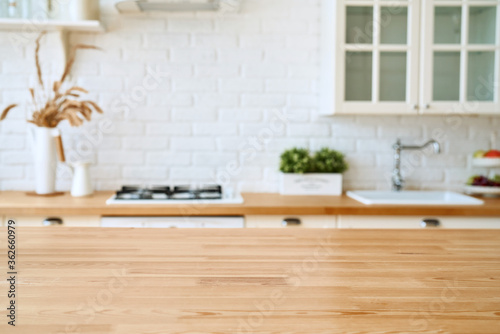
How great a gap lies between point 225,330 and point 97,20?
2.69 meters

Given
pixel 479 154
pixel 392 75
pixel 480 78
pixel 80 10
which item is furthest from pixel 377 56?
pixel 80 10

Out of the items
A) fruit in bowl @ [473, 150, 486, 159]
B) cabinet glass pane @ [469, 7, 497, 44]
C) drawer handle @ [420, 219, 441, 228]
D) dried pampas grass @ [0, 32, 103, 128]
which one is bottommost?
drawer handle @ [420, 219, 441, 228]

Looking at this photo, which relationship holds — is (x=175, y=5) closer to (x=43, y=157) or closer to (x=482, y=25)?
(x=43, y=157)

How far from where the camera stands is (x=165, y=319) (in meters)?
0.73

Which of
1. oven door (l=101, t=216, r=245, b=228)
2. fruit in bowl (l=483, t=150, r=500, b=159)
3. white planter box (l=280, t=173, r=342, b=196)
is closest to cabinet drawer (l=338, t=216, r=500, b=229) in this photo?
white planter box (l=280, t=173, r=342, b=196)

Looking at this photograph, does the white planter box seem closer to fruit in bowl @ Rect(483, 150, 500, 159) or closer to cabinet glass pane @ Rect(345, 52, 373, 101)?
cabinet glass pane @ Rect(345, 52, 373, 101)

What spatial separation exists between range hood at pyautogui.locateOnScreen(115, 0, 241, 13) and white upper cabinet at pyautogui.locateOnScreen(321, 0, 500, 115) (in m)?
0.64

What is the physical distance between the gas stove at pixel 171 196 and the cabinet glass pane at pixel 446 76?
1.30 meters

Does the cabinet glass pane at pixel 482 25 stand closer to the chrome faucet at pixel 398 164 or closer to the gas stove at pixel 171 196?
the chrome faucet at pixel 398 164

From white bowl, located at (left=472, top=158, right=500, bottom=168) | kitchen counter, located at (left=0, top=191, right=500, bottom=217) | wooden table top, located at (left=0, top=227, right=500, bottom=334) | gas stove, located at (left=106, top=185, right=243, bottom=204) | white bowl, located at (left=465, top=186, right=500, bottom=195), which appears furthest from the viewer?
white bowl, located at (left=472, top=158, right=500, bottom=168)

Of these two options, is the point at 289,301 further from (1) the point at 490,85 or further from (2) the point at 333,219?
(1) the point at 490,85

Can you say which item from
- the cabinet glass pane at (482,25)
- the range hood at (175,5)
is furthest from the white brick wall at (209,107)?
the cabinet glass pane at (482,25)

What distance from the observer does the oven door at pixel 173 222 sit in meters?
2.45

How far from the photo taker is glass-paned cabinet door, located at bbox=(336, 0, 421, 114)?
277 cm
